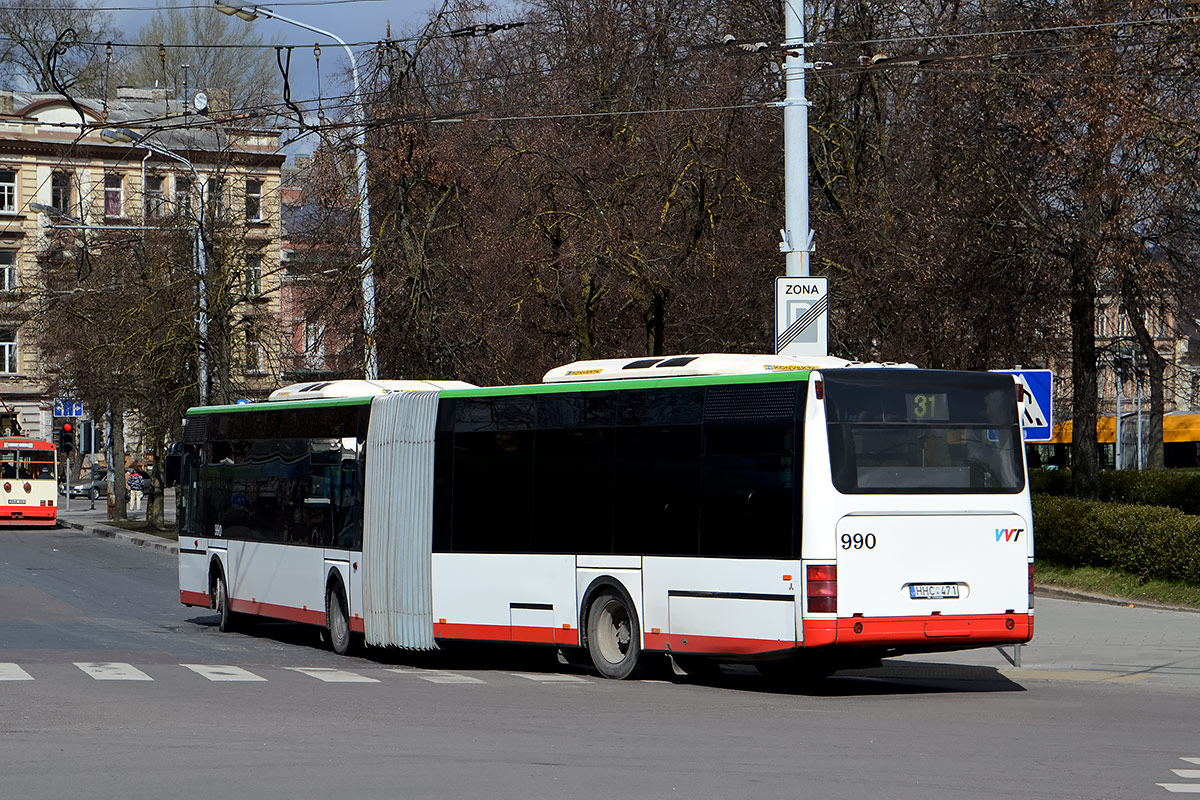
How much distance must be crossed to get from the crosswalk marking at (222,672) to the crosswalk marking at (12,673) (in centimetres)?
148

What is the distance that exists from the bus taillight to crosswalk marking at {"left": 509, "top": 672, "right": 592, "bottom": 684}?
106 inches

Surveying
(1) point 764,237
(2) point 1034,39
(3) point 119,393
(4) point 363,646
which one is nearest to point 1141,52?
(2) point 1034,39

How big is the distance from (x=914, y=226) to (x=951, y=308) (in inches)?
69.3

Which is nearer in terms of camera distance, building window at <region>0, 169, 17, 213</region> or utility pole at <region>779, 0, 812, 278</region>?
utility pole at <region>779, 0, 812, 278</region>

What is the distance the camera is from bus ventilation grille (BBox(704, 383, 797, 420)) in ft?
46.9

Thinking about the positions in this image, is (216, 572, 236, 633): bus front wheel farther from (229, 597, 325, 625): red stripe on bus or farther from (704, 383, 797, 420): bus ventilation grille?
(704, 383, 797, 420): bus ventilation grille

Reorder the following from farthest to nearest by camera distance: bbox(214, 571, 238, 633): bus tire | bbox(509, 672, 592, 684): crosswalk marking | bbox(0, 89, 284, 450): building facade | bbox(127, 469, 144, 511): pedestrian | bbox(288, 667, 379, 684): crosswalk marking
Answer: bbox(127, 469, 144, 511): pedestrian < bbox(0, 89, 284, 450): building facade < bbox(214, 571, 238, 633): bus tire < bbox(509, 672, 592, 684): crosswalk marking < bbox(288, 667, 379, 684): crosswalk marking

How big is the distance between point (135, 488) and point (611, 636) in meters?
59.6

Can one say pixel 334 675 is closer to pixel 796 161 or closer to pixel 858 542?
pixel 858 542

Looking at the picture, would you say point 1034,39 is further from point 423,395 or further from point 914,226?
point 423,395

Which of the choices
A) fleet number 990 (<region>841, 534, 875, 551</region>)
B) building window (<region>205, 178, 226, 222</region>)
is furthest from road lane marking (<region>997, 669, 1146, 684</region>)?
building window (<region>205, 178, 226, 222</region>)

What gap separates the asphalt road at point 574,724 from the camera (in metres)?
9.32

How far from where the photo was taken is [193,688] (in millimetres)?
14273

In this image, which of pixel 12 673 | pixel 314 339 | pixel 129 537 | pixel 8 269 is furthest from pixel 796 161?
pixel 8 269
